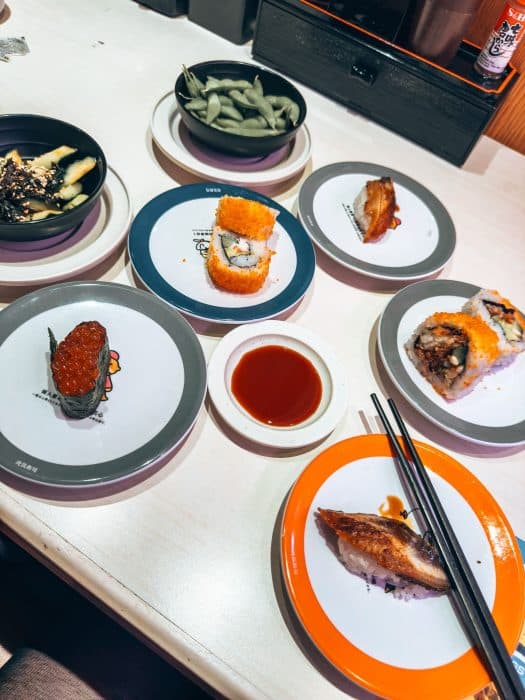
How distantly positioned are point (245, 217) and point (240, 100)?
584mm

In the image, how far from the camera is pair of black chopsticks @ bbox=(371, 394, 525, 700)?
2.80 feet

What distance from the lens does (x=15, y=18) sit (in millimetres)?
2033

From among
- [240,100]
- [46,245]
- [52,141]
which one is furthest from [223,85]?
[46,245]

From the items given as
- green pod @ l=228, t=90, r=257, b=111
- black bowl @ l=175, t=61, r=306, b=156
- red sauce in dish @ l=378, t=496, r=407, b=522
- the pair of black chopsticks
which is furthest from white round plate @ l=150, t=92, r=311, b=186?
red sauce in dish @ l=378, t=496, r=407, b=522

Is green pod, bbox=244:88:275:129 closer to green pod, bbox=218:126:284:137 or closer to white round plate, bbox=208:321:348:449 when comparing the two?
green pod, bbox=218:126:284:137

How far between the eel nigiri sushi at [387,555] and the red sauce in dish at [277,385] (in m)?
0.26

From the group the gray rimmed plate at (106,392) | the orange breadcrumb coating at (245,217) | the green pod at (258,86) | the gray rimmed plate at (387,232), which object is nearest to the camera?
the gray rimmed plate at (106,392)

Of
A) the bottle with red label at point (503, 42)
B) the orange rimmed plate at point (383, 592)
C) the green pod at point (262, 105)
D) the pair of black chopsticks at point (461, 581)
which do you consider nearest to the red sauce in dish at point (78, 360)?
the orange rimmed plate at point (383, 592)

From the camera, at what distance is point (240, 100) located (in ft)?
5.48

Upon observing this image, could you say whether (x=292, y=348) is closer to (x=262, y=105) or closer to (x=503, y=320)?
(x=503, y=320)

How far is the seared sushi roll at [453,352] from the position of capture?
47.6 inches

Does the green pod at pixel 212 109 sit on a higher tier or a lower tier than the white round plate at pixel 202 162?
higher

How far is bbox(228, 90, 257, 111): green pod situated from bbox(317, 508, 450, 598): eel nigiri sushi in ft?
4.49

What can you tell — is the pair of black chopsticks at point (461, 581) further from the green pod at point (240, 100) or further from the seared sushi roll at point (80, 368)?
the green pod at point (240, 100)
